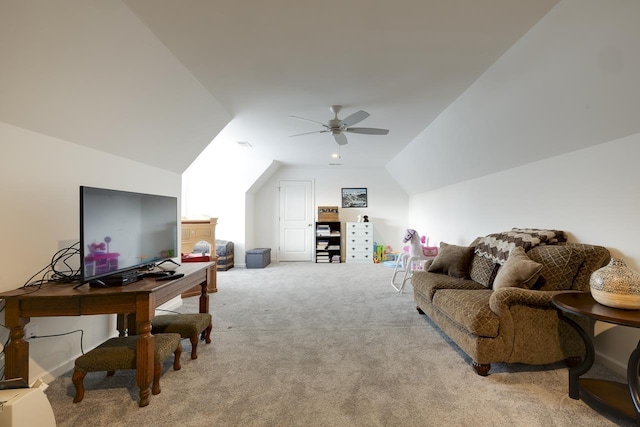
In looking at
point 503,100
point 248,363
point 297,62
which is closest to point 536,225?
point 503,100

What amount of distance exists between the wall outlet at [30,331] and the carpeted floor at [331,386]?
37cm

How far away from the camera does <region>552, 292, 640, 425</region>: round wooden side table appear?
55.2 inches

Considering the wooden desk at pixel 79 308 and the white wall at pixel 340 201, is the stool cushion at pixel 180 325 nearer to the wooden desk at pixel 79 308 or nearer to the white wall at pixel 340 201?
the wooden desk at pixel 79 308

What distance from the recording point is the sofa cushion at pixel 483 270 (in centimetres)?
271

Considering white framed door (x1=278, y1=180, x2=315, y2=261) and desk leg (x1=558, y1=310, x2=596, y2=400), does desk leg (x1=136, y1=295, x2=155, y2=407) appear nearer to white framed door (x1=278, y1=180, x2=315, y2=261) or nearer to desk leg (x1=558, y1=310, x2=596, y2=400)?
desk leg (x1=558, y1=310, x2=596, y2=400)

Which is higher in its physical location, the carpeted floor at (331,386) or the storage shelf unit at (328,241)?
the storage shelf unit at (328,241)

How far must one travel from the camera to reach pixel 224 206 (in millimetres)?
6383

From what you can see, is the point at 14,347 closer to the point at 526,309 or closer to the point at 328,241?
the point at 526,309

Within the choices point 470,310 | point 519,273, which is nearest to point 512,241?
point 519,273

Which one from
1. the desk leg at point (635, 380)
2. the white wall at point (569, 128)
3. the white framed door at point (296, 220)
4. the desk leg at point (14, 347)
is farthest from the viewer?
the white framed door at point (296, 220)

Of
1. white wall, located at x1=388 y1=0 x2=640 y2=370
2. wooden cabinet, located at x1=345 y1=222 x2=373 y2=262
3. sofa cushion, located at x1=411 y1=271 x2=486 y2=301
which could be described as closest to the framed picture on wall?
wooden cabinet, located at x1=345 y1=222 x2=373 y2=262

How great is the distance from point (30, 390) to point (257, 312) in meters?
2.20

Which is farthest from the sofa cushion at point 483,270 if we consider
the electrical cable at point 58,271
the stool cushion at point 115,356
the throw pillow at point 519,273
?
the electrical cable at point 58,271

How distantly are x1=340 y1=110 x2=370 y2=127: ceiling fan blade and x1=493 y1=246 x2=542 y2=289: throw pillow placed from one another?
6.07 feet
